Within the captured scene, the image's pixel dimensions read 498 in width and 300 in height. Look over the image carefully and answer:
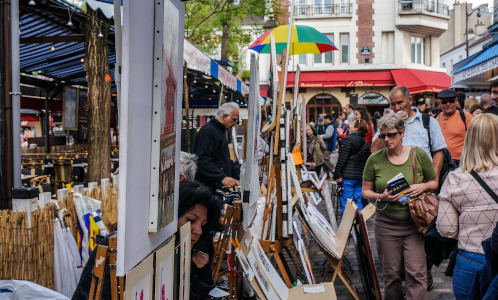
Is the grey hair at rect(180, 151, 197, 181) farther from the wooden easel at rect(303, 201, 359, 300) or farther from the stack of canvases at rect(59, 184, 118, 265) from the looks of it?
the wooden easel at rect(303, 201, 359, 300)

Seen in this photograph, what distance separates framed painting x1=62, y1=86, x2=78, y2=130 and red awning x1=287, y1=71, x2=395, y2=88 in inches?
777

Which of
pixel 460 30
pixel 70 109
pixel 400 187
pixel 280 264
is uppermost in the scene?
pixel 460 30

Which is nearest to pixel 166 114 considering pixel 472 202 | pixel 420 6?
pixel 472 202

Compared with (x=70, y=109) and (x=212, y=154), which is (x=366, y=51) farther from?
(x=212, y=154)

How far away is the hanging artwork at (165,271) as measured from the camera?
1.90m

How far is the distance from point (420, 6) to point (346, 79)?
6.66 meters

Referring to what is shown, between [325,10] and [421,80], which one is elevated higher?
[325,10]

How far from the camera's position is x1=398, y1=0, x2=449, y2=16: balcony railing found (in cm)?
3120

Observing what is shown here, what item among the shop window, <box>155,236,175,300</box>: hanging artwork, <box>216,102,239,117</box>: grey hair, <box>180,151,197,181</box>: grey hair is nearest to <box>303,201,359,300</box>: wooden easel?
<box>180,151,197,181</box>: grey hair

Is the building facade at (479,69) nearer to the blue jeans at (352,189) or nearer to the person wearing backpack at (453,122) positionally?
the person wearing backpack at (453,122)

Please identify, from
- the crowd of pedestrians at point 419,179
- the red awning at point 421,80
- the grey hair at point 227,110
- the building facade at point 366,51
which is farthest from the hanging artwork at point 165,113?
the building facade at point 366,51

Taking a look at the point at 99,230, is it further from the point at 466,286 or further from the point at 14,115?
the point at 466,286

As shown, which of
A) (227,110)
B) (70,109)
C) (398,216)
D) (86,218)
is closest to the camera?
(398,216)

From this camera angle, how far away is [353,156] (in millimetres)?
6711
